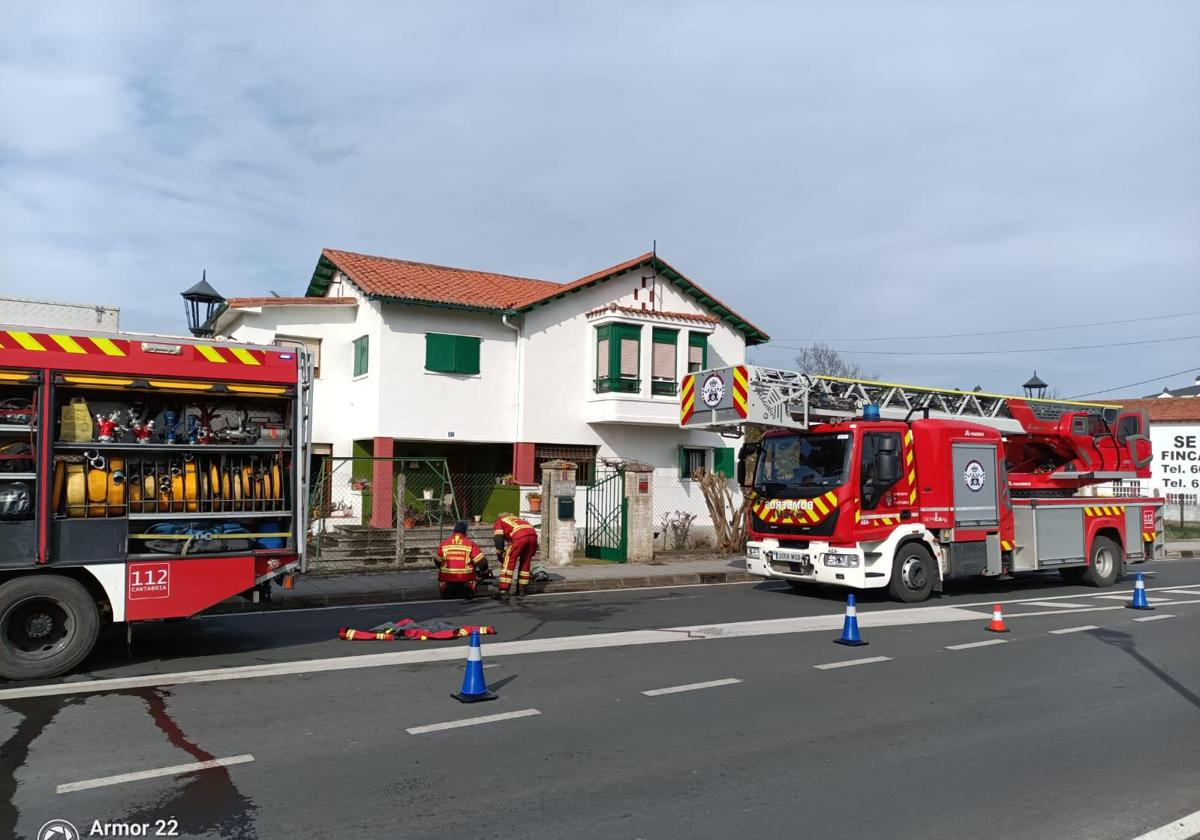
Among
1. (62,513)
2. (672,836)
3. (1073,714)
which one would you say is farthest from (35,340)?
(1073,714)

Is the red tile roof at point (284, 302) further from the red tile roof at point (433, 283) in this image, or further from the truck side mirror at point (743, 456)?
the truck side mirror at point (743, 456)

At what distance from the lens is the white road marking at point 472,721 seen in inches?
256

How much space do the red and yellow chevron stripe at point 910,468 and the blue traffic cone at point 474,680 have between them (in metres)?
8.92

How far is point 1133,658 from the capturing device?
9531 millimetres

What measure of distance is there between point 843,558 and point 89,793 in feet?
35.0

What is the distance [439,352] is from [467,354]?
2.37ft

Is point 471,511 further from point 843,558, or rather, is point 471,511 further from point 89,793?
point 89,793

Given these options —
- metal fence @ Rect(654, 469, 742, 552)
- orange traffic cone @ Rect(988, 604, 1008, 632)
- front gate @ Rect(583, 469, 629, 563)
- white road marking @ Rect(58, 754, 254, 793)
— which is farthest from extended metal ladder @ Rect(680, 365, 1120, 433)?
white road marking @ Rect(58, 754, 254, 793)

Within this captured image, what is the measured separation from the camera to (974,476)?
15.0m

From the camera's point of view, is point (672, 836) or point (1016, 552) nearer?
point (672, 836)

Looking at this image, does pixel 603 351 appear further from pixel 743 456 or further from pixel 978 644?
pixel 978 644

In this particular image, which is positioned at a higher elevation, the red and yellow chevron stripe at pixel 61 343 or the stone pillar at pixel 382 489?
the red and yellow chevron stripe at pixel 61 343

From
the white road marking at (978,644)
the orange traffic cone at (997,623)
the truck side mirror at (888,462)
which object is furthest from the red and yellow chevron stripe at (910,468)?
the white road marking at (978,644)

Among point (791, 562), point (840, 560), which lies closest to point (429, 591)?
point (791, 562)
